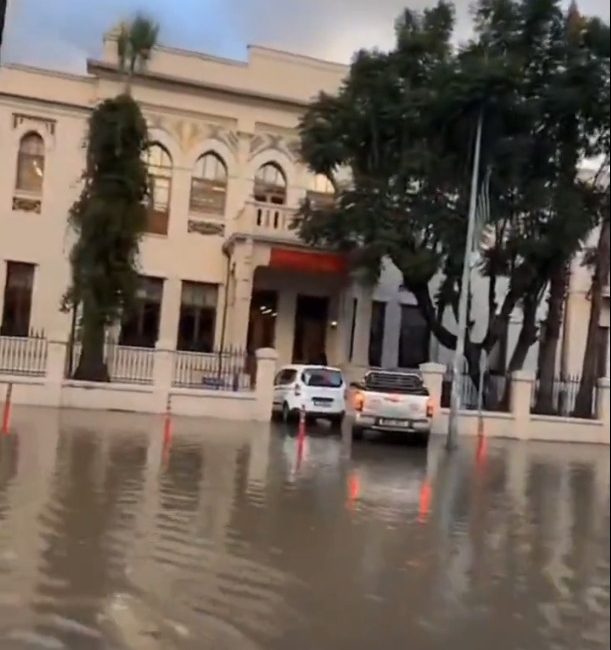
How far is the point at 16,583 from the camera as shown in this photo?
2977mm

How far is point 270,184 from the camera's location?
255cm

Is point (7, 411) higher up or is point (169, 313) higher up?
point (169, 313)

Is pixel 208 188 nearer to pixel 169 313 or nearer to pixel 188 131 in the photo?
pixel 188 131

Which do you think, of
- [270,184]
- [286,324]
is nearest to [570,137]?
[286,324]

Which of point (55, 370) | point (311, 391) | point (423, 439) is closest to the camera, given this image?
point (423, 439)

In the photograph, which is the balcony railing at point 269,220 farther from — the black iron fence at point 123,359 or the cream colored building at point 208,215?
the black iron fence at point 123,359

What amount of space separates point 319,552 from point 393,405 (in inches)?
32.5

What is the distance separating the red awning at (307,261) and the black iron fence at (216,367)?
26cm

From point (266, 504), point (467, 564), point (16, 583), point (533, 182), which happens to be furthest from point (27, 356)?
point (266, 504)

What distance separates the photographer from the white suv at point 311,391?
7.30 feet

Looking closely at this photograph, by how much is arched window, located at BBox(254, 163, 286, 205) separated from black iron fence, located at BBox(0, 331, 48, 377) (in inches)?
26.2

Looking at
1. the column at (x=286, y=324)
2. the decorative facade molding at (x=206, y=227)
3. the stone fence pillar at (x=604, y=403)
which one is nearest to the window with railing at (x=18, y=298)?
the decorative facade molding at (x=206, y=227)

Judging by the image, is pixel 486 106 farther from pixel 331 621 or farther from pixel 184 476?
pixel 184 476

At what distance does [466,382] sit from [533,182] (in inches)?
12.4
